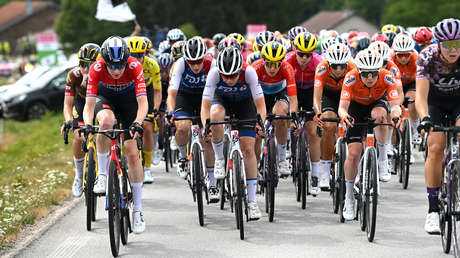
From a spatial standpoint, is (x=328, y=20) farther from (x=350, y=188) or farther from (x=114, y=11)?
(x=350, y=188)

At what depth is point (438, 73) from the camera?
24.7 feet

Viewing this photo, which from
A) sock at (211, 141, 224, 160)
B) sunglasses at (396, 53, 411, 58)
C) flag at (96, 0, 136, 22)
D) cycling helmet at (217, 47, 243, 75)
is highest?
flag at (96, 0, 136, 22)

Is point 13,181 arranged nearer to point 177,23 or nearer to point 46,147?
point 46,147

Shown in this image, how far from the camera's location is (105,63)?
8.27 metres

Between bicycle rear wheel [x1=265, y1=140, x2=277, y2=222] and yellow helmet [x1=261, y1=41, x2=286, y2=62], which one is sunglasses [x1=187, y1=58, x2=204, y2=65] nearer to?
yellow helmet [x1=261, y1=41, x2=286, y2=62]

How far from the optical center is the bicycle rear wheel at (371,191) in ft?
26.0

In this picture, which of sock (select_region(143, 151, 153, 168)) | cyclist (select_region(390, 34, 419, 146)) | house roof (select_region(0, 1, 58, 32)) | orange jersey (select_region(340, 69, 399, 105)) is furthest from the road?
house roof (select_region(0, 1, 58, 32))

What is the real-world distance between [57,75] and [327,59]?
18279 mm

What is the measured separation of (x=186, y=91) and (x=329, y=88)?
1.84 meters

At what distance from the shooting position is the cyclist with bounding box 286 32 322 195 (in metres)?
Result: 10.6

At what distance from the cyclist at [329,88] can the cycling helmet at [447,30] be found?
245 centimetres

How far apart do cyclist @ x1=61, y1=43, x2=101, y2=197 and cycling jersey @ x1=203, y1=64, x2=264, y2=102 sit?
158cm

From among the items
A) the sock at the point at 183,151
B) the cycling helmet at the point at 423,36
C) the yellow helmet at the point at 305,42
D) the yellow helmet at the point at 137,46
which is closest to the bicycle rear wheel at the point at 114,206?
the sock at the point at 183,151

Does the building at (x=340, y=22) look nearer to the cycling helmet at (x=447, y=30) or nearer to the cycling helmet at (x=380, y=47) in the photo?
the cycling helmet at (x=380, y=47)
